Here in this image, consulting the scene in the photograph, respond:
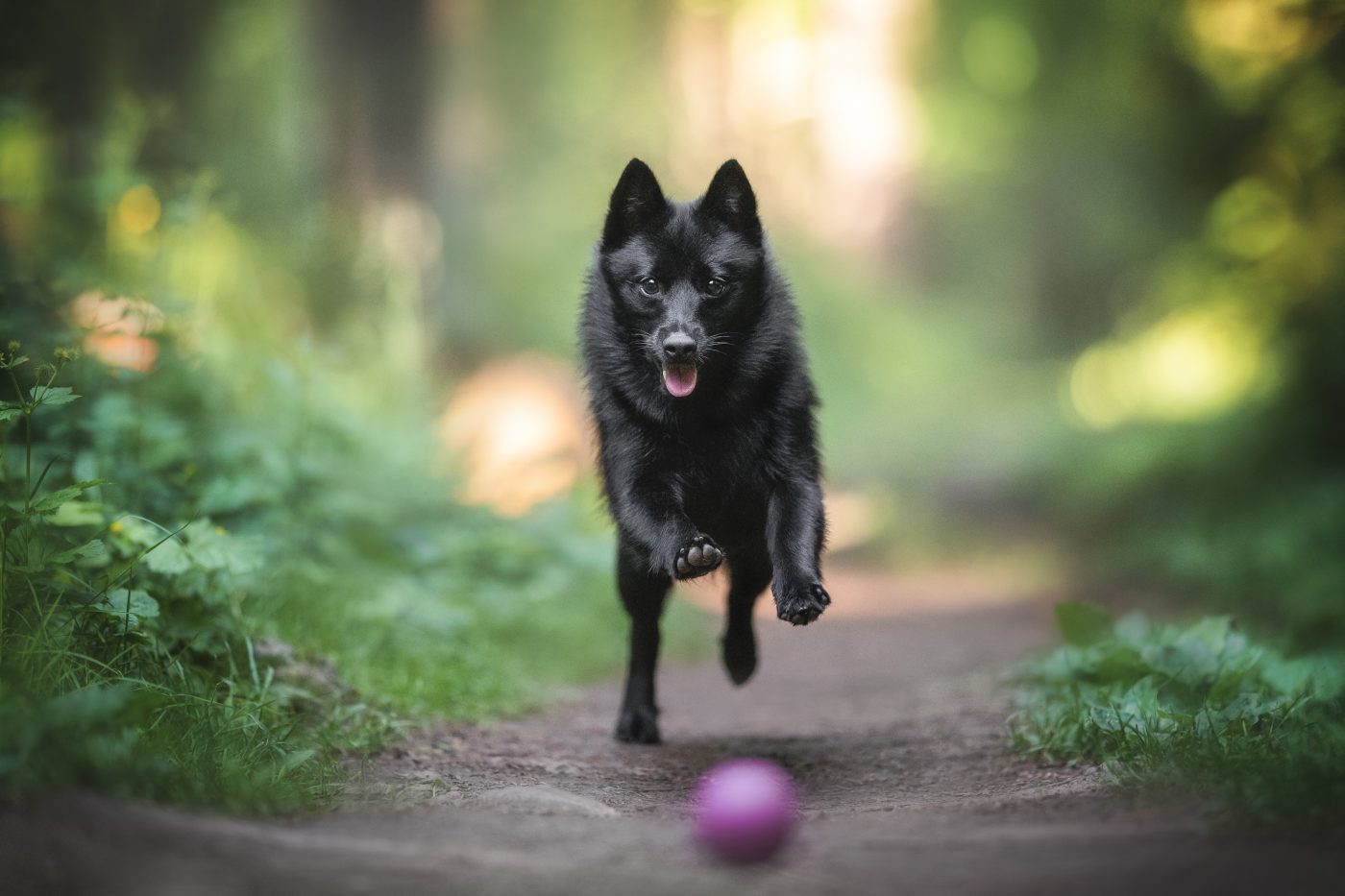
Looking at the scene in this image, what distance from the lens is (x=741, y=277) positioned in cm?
409

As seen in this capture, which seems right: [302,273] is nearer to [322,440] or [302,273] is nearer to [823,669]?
[322,440]

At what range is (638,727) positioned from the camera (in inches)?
167

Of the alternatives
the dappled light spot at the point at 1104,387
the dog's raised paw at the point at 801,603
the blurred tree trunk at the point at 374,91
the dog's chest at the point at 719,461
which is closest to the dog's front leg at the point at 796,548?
the dog's raised paw at the point at 801,603

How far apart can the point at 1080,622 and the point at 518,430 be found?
21.1 ft

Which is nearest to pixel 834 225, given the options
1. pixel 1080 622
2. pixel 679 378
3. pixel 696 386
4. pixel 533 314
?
pixel 533 314

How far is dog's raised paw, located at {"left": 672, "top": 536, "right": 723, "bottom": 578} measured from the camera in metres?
3.49

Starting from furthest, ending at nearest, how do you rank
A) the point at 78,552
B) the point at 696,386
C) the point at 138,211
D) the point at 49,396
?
the point at 138,211 < the point at 696,386 < the point at 78,552 < the point at 49,396

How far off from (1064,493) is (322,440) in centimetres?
757

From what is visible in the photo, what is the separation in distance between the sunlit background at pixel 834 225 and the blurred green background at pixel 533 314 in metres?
0.05

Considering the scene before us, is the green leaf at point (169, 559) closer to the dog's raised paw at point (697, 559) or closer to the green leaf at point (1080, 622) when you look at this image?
the dog's raised paw at point (697, 559)

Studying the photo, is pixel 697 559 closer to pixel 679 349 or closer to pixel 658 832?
pixel 679 349

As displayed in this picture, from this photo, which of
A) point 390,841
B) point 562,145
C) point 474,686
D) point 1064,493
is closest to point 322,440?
point 474,686

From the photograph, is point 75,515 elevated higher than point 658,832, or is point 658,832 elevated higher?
point 75,515

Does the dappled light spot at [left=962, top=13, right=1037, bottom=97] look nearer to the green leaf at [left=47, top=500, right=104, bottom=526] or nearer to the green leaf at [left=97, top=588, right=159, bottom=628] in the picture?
the green leaf at [left=47, top=500, right=104, bottom=526]
